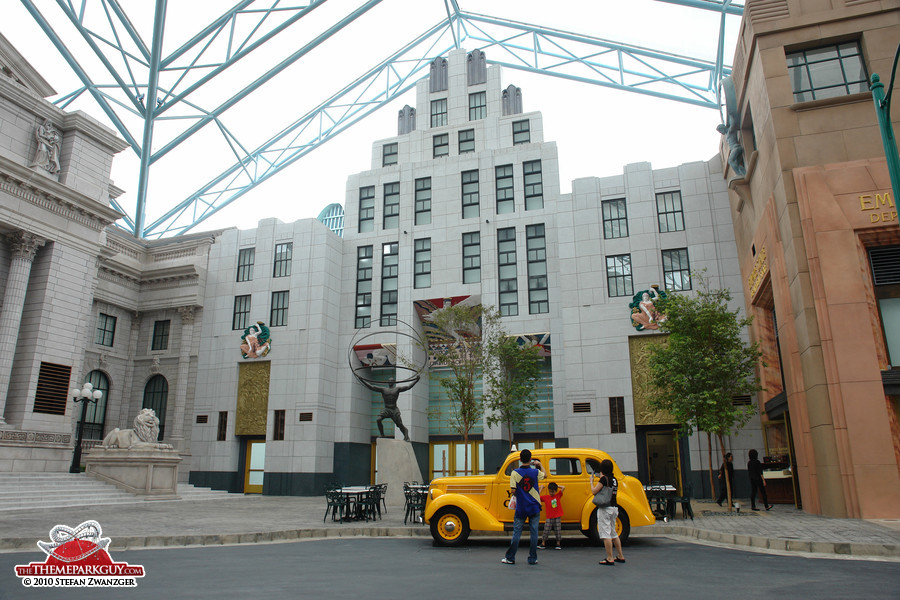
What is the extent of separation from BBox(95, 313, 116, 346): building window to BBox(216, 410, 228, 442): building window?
344 inches

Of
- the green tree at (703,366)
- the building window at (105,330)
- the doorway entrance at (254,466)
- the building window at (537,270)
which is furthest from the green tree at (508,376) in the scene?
the building window at (105,330)

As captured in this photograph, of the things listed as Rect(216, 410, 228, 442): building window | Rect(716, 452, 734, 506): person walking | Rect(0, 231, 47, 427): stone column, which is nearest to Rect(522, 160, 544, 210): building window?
Rect(716, 452, 734, 506): person walking

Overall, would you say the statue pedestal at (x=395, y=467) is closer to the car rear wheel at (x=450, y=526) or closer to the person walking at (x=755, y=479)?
the car rear wheel at (x=450, y=526)

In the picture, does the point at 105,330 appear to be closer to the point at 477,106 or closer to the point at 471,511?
the point at 477,106

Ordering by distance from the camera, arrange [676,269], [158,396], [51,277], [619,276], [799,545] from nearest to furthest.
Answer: [799,545]
[51,277]
[676,269]
[619,276]
[158,396]

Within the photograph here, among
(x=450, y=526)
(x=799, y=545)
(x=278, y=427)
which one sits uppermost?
(x=278, y=427)

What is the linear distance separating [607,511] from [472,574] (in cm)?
278

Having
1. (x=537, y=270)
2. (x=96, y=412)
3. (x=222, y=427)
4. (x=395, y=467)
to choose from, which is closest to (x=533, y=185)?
(x=537, y=270)

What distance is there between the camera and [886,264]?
17.5 metres

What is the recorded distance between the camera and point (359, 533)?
15375 millimetres

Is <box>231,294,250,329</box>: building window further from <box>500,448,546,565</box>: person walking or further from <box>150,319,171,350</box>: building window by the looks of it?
<box>500,448,546,565</box>: person walking

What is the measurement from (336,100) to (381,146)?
8.01 m

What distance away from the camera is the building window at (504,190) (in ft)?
123

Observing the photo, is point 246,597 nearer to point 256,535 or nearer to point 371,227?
point 256,535
